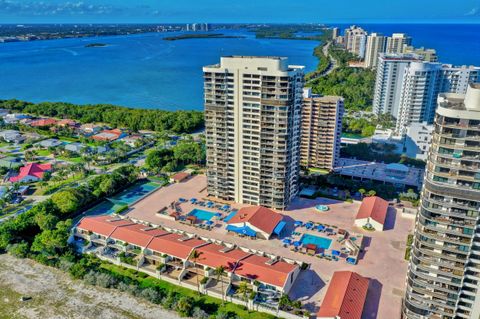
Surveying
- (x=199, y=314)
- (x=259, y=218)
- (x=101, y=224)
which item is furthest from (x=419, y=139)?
(x=101, y=224)

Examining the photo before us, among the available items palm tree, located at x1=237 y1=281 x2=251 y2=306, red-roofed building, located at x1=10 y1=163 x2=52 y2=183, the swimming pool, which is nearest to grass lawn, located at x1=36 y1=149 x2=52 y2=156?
red-roofed building, located at x1=10 y1=163 x2=52 y2=183

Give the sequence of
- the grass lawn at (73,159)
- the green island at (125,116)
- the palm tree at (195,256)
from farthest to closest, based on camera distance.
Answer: the green island at (125,116), the grass lawn at (73,159), the palm tree at (195,256)

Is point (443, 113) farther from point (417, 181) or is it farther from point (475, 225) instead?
point (417, 181)

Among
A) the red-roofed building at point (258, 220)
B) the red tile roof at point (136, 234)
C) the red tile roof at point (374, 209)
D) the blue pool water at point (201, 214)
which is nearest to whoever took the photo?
the red tile roof at point (136, 234)

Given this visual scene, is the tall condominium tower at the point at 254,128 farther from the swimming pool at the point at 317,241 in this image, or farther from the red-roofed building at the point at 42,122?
the red-roofed building at the point at 42,122

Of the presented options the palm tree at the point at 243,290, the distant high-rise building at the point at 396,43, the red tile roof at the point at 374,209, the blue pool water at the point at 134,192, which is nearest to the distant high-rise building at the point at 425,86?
the red tile roof at the point at 374,209

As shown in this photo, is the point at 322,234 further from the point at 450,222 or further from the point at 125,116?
the point at 125,116
